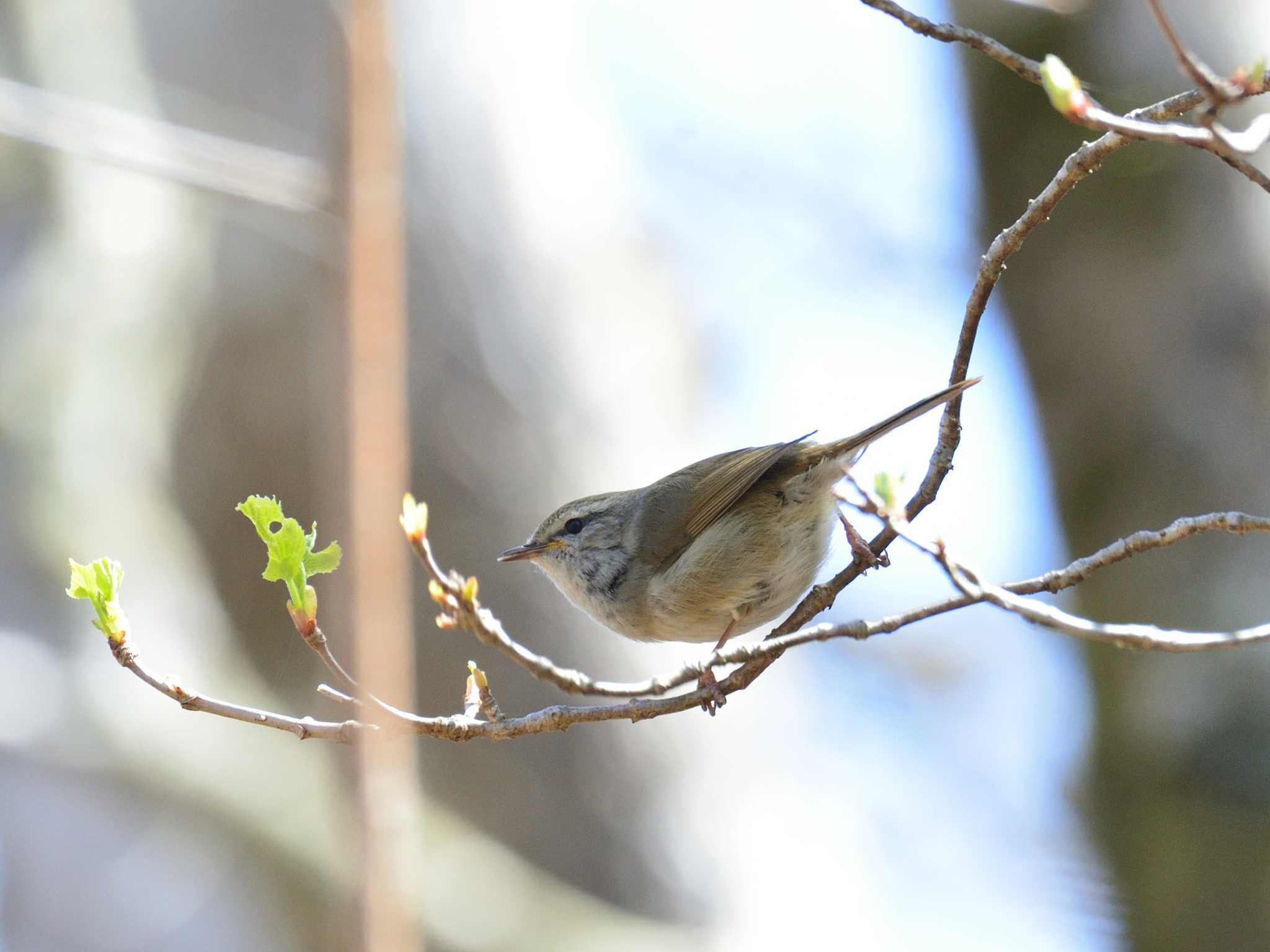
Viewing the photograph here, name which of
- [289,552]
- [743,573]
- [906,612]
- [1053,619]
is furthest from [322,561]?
[743,573]

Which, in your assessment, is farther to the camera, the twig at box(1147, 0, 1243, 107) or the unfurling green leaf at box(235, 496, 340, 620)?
the unfurling green leaf at box(235, 496, 340, 620)

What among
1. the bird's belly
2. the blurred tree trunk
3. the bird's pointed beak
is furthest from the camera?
the blurred tree trunk

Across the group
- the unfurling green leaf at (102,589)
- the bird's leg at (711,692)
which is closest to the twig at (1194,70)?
the bird's leg at (711,692)

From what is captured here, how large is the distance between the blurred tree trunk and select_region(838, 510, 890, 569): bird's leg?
1923 millimetres

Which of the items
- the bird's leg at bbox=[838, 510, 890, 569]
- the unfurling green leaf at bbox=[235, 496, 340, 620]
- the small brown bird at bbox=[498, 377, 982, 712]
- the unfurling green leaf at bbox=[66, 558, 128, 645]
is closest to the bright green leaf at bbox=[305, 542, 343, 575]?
the unfurling green leaf at bbox=[235, 496, 340, 620]

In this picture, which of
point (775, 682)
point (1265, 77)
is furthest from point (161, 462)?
point (1265, 77)

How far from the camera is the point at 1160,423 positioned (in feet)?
14.1

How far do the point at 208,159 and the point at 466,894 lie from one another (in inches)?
182

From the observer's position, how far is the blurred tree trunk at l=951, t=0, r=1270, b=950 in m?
3.95

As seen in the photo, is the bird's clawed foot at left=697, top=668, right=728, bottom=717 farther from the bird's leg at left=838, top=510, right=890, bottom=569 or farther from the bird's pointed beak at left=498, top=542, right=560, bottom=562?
the bird's pointed beak at left=498, top=542, right=560, bottom=562

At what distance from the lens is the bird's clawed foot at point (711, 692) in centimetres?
206

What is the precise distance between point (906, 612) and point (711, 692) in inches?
19.9

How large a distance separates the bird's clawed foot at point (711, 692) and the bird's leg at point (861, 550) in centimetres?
42

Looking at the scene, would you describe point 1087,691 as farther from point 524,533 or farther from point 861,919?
point 524,533
